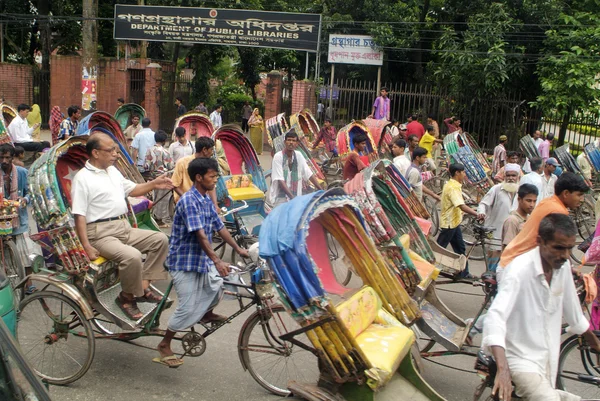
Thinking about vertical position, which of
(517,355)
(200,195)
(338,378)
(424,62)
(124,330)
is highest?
(424,62)

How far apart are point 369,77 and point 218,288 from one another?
883 inches

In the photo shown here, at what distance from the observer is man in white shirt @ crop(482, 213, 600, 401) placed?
130 inches

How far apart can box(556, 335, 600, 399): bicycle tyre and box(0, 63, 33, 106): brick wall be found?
22.6 meters

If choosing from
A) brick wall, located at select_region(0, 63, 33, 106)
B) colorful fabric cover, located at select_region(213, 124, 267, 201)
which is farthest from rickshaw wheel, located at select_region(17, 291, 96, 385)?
brick wall, located at select_region(0, 63, 33, 106)

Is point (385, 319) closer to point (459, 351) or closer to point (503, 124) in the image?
point (459, 351)

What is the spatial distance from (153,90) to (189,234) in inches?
751

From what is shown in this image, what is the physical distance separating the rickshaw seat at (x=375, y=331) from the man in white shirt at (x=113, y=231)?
188cm

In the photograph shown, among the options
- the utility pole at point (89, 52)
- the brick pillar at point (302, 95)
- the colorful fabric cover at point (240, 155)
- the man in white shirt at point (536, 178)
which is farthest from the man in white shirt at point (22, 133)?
the brick pillar at point (302, 95)

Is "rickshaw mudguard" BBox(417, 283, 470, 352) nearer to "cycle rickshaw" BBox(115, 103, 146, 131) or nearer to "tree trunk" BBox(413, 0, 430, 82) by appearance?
"cycle rickshaw" BBox(115, 103, 146, 131)

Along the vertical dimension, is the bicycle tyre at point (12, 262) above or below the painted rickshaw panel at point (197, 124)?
below

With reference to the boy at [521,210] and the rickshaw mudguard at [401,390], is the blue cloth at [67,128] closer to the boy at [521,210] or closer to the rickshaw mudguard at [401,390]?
the boy at [521,210]

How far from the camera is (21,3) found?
26.5m

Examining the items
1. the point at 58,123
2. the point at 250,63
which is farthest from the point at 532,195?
the point at 250,63

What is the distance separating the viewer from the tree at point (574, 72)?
1675cm
